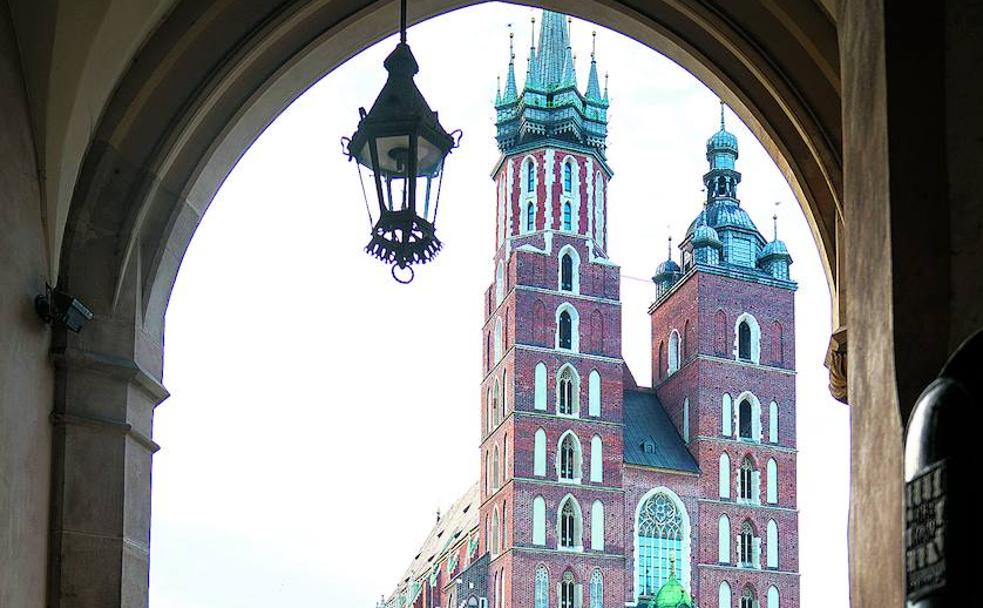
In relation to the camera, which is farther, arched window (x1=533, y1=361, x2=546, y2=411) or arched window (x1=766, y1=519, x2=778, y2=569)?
arched window (x1=766, y1=519, x2=778, y2=569)

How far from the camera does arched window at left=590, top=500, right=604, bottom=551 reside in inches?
2554

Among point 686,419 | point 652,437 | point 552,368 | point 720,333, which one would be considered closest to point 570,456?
point 552,368

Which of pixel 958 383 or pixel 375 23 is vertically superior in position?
pixel 375 23

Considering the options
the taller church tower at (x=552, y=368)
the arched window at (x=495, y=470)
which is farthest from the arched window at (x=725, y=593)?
the arched window at (x=495, y=470)

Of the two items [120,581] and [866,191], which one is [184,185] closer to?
[120,581]

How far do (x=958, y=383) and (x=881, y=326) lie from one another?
490 millimetres

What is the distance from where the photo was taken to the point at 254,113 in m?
6.08

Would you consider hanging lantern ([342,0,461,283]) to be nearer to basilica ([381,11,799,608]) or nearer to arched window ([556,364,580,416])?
basilica ([381,11,799,608])

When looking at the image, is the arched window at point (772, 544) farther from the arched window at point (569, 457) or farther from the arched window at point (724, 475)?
the arched window at point (569, 457)

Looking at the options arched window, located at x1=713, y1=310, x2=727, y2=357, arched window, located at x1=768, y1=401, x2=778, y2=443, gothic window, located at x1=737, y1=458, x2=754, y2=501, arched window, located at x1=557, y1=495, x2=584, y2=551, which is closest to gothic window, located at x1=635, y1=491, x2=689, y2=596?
gothic window, located at x1=737, y1=458, x2=754, y2=501

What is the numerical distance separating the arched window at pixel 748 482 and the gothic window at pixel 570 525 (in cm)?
875

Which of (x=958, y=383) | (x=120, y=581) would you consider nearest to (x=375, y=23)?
(x=120, y=581)

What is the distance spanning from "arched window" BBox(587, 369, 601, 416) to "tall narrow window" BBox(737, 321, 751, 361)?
829 centimetres

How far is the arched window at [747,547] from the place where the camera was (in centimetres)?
6831
